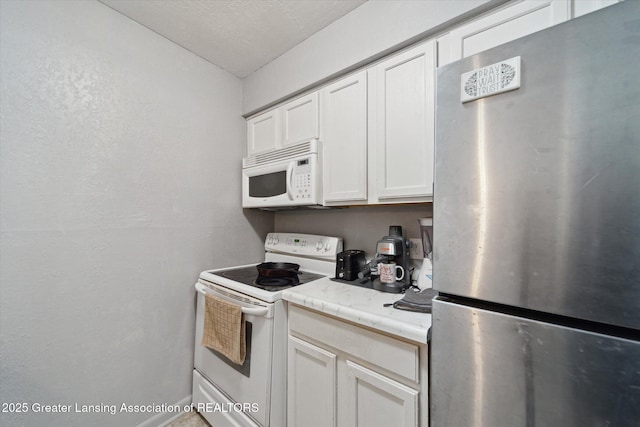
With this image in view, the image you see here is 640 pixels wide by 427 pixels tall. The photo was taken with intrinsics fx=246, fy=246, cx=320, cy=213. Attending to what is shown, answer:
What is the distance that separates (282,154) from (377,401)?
4.82 feet

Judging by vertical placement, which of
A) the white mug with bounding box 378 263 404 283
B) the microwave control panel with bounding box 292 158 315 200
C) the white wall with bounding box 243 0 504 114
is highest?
the white wall with bounding box 243 0 504 114

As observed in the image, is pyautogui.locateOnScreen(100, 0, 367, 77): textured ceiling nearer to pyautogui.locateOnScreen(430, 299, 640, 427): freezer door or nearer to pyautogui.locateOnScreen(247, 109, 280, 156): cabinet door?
pyautogui.locateOnScreen(247, 109, 280, 156): cabinet door

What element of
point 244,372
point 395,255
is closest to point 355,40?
point 395,255

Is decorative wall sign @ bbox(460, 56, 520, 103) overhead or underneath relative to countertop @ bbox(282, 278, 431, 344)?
overhead

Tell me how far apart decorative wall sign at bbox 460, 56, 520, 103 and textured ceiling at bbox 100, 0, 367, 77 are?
1.10m

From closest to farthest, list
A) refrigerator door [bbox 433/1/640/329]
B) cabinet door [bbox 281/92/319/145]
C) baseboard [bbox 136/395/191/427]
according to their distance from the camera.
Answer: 1. refrigerator door [bbox 433/1/640/329]
2. baseboard [bbox 136/395/191/427]
3. cabinet door [bbox 281/92/319/145]

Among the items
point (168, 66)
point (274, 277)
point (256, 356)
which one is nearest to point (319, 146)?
point (274, 277)

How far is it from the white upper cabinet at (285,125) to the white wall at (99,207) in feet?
1.03

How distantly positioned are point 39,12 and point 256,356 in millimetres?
1946

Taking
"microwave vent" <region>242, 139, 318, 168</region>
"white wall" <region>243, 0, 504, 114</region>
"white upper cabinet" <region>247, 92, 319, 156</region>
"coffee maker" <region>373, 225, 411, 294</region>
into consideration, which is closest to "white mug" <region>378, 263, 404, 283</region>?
"coffee maker" <region>373, 225, 411, 294</region>

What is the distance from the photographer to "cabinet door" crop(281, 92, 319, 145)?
160 cm

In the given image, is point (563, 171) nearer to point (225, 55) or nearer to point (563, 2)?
point (563, 2)

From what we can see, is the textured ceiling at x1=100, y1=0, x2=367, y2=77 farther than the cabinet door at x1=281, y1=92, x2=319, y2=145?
No

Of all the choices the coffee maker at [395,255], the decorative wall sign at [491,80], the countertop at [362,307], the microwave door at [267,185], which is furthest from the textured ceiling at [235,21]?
the countertop at [362,307]
